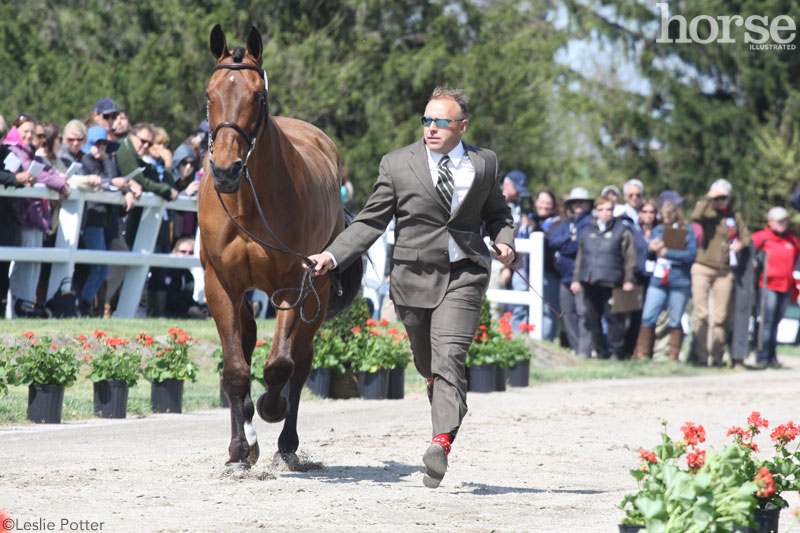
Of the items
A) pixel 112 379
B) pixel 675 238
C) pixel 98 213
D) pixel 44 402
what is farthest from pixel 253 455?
pixel 675 238

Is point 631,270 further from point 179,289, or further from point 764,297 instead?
point 179,289

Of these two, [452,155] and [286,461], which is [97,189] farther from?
[452,155]

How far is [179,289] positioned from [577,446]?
22.4ft

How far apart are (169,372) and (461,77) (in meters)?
18.4

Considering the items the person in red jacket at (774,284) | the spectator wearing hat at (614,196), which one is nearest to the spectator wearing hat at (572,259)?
the spectator wearing hat at (614,196)

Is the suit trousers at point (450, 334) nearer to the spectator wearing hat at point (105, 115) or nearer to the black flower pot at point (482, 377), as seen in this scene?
the black flower pot at point (482, 377)

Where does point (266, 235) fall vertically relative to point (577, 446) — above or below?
above

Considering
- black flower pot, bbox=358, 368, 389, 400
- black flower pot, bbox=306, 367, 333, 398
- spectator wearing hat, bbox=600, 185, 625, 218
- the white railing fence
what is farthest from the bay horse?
spectator wearing hat, bbox=600, 185, 625, 218

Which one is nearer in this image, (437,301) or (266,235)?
(437,301)

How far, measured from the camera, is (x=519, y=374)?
1416cm

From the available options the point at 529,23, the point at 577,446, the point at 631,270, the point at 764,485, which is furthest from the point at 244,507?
the point at 529,23

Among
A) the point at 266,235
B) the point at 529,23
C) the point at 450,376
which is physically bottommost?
the point at 450,376

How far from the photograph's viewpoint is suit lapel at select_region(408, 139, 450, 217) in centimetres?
715

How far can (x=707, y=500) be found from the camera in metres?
4.66
